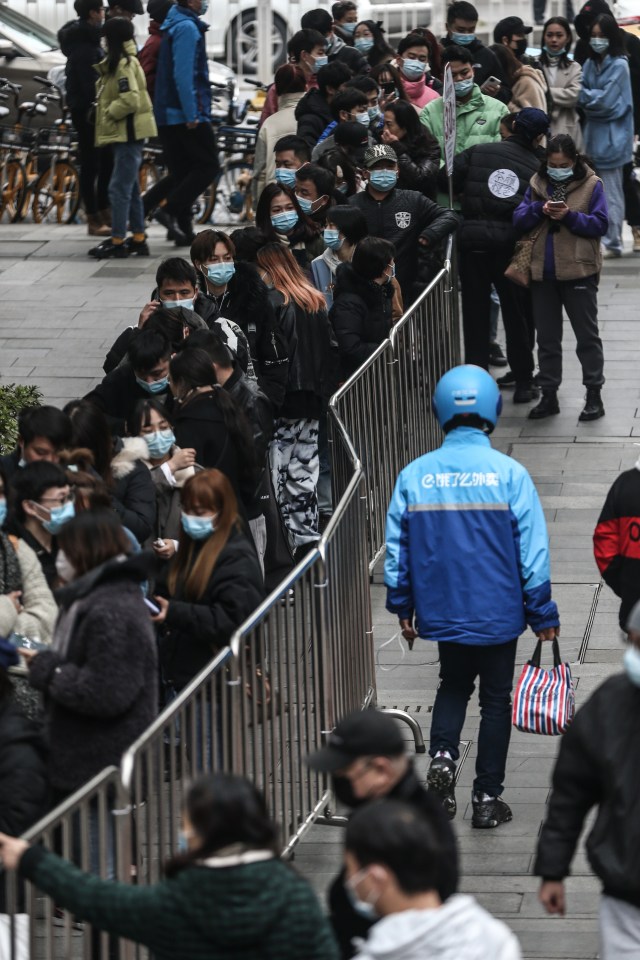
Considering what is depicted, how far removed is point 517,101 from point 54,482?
861 centimetres

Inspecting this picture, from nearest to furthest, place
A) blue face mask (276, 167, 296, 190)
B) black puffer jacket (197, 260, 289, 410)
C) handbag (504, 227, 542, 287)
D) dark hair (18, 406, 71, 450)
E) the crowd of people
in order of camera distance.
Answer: the crowd of people
dark hair (18, 406, 71, 450)
black puffer jacket (197, 260, 289, 410)
handbag (504, 227, 542, 287)
blue face mask (276, 167, 296, 190)

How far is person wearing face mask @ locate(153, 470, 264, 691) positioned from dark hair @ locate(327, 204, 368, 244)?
4201mm

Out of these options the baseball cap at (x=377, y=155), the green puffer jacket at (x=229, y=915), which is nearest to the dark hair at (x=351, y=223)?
the baseball cap at (x=377, y=155)

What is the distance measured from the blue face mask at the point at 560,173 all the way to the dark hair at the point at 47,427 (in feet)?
16.2

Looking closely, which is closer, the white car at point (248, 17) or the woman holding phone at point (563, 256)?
the woman holding phone at point (563, 256)

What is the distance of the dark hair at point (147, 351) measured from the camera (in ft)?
28.4

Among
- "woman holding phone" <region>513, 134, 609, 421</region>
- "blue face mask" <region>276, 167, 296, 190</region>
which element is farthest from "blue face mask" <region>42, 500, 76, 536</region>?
"blue face mask" <region>276, 167, 296, 190</region>

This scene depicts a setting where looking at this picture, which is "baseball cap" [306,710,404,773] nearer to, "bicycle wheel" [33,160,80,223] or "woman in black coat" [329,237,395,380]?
"woman in black coat" [329,237,395,380]

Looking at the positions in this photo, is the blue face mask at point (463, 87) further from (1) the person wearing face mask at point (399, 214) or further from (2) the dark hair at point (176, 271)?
(2) the dark hair at point (176, 271)

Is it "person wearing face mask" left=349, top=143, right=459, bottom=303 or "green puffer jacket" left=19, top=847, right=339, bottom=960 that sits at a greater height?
"green puffer jacket" left=19, top=847, right=339, bottom=960

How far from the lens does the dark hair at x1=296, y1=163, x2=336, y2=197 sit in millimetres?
11375

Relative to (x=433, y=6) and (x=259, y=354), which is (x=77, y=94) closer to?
(x=259, y=354)

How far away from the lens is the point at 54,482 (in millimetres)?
6891

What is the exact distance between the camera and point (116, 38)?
15281mm
